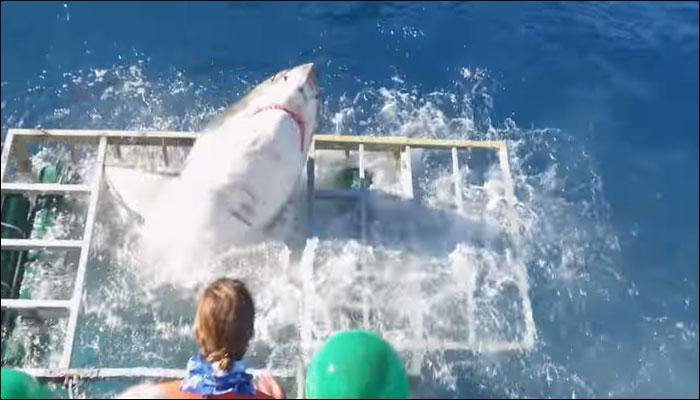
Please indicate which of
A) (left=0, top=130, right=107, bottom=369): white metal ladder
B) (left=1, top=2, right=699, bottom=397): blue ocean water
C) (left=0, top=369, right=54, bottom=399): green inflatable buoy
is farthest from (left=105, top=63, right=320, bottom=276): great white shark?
(left=0, top=369, right=54, bottom=399): green inflatable buoy

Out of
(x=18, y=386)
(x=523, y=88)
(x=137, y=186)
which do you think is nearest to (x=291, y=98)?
(x=137, y=186)

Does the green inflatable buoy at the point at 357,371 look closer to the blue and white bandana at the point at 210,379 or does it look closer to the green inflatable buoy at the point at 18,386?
the blue and white bandana at the point at 210,379

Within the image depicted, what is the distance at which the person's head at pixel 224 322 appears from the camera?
4.48 m

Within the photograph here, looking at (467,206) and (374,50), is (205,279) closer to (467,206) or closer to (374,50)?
(467,206)

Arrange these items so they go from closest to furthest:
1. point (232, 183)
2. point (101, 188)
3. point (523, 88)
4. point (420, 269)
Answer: point (232, 183) < point (420, 269) < point (101, 188) < point (523, 88)

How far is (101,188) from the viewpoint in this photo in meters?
8.18

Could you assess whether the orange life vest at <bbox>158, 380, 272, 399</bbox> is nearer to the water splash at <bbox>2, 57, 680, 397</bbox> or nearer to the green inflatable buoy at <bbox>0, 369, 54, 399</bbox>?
the green inflatable buoy at <bbox>0, 369, 54, 399</bbox>

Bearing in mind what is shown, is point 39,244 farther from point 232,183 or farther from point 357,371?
point 357,371

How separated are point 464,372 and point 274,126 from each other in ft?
8.98

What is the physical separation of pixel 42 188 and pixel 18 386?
13.1 feet

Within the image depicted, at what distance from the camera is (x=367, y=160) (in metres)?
9.05

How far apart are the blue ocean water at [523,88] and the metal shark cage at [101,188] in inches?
49.1

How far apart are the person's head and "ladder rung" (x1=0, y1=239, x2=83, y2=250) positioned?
351 centimetres

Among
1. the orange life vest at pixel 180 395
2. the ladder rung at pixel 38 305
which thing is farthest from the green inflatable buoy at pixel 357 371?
the ladder rung at pixel 38 305
